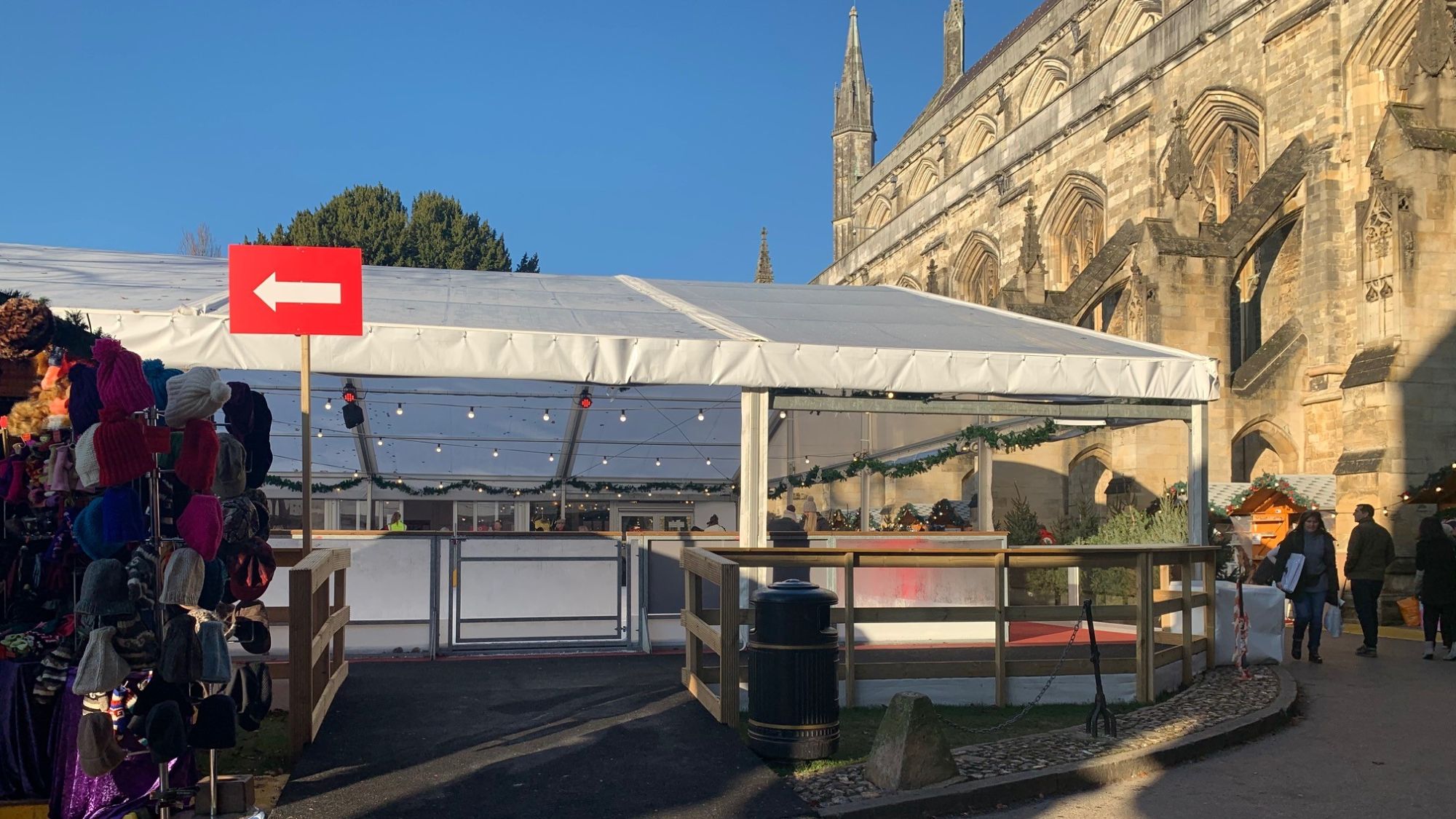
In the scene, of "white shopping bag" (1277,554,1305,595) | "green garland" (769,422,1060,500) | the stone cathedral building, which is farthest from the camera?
the stone cathedral building

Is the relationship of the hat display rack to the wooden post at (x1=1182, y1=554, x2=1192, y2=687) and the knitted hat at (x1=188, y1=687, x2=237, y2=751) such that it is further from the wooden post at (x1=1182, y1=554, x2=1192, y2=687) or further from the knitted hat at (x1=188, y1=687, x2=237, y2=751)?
the wooden post at (x1=1182, y1=554, x2=1192, y2=687)

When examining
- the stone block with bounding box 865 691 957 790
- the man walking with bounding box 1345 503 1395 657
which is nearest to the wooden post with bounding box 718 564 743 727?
the stone block with bounding box 865 691 957 790

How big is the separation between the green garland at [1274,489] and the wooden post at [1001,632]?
12.7 meters

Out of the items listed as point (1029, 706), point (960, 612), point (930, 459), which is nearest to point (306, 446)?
point (960, 612)

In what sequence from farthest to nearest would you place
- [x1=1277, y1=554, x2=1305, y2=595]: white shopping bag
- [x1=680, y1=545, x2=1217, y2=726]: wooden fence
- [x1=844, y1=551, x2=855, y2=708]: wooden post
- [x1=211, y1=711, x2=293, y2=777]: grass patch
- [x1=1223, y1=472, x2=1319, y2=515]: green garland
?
[x1=1223, y1=472, x2=1319, y2=515]: green garland < [x1=1277, y1=554, x2=1305, y2=595]: white shopping bag < [x1=680, y1=545, x2=1217, y2=726]: wooden fence < [x1=844, y1=551, x2=855, y2=708]: wooden post < [x1=211, y1=711, x2=293, y2=777]: grass patch

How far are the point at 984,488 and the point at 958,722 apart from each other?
20.8ft

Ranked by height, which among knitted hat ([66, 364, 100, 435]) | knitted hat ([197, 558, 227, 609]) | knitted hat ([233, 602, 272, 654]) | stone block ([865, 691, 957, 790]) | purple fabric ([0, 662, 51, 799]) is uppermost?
knitted hat ([66, 364, 100, 435])

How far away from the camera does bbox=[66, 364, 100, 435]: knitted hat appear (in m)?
5.09

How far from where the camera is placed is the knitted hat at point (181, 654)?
4988mm

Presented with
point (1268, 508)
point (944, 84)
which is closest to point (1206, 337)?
point (1268, 508)

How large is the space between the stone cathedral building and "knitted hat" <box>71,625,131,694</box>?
17.9m

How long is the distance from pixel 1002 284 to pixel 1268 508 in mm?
18434

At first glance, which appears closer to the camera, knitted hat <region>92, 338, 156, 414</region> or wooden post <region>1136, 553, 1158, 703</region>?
knitted hat <region>92, 338, 156, 414</region>

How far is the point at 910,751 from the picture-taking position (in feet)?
20.5
